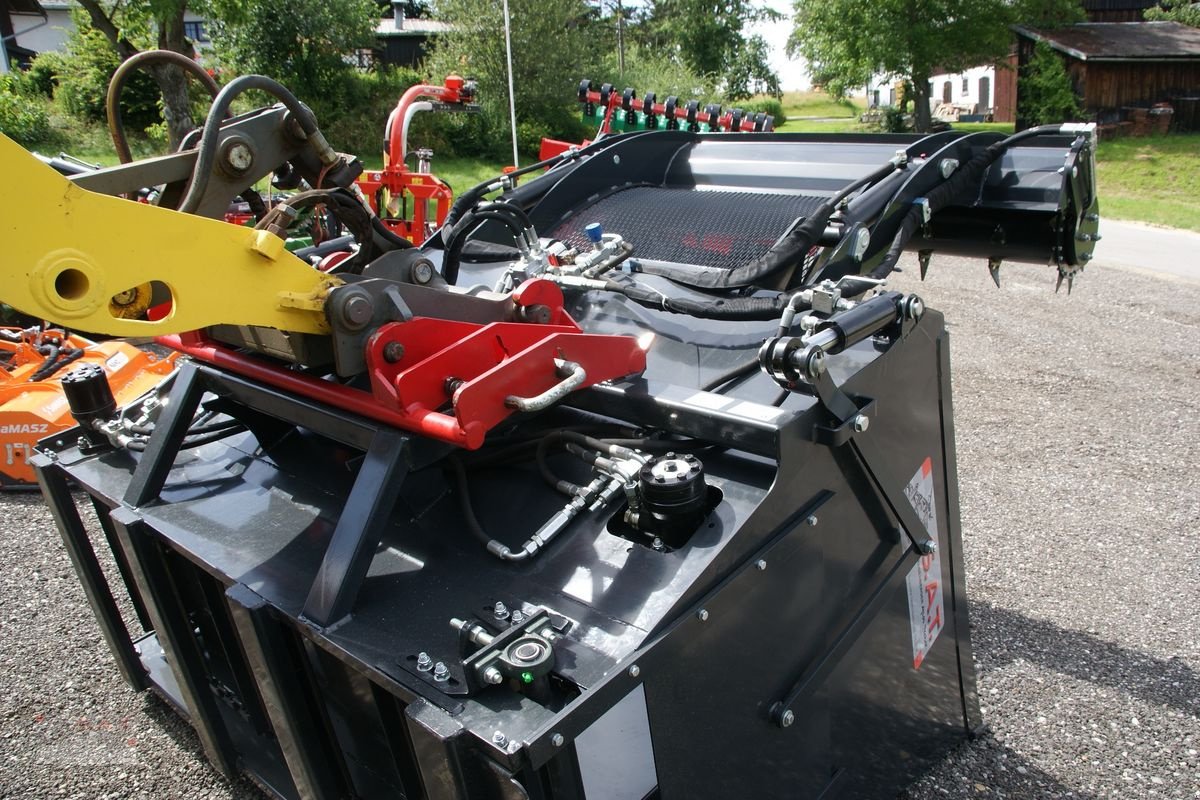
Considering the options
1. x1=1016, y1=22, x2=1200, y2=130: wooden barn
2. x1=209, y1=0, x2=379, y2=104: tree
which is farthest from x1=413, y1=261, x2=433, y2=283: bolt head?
x1=1016, y1=22, x2=1200, y2=130: wooden barn

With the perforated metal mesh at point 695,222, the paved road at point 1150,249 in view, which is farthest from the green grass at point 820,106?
the perforated metal mesh at point 695,222

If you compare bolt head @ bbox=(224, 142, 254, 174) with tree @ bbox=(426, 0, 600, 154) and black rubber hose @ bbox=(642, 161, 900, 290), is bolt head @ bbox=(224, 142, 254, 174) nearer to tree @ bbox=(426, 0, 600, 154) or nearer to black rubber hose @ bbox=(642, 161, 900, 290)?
black rubber hose @ bbox=(642, 161, 900, 290)

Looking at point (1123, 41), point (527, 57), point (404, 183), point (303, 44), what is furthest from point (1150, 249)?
point (303, 44)

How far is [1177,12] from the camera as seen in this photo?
33.3 m

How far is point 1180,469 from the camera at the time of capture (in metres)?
4.54

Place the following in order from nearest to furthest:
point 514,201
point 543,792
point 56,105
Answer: point 543,792 → point 514,201 → point 56,105

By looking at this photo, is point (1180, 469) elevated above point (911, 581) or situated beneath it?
situated beneath

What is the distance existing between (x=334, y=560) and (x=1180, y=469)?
4.44m

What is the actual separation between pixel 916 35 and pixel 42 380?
2618 cm

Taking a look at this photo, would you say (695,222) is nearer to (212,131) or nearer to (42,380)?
(212,131)

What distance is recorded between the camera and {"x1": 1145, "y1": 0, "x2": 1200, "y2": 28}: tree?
3148 centimetres

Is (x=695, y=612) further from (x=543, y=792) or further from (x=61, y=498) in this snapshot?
(x=61, y=498)

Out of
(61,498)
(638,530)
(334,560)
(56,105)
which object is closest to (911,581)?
(638,530)

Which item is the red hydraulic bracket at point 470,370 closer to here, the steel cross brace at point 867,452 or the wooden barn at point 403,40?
the steel cross brace at point 867,452
